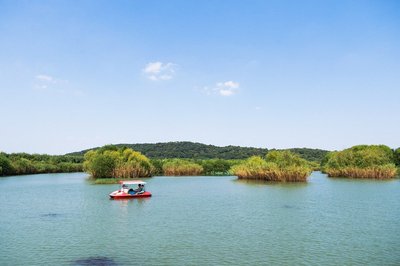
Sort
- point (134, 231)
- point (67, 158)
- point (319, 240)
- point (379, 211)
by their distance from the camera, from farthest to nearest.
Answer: point (67, 158) < point (379, 211) < point (134, 231) < point (319, 240)

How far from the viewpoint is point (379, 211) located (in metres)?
28.5

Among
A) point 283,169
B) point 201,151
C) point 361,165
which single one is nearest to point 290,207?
point 283,169

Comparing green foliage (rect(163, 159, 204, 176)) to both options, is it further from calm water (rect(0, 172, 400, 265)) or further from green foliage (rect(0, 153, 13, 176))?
calm water (rect(0, 172, 400, 265))

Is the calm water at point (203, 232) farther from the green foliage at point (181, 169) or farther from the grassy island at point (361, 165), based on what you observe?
the green foliage at point (181, 169)

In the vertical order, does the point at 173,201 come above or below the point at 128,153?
below

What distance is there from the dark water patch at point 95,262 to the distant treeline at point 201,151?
433 feet

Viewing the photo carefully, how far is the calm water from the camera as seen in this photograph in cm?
1650

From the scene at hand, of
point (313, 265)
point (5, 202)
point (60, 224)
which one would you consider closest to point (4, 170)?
point (5, 202)

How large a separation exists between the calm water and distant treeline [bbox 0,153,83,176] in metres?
54.6

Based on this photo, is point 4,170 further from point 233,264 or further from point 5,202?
point 233,264

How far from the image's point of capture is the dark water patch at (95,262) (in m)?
15.3

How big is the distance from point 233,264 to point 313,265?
2998mm

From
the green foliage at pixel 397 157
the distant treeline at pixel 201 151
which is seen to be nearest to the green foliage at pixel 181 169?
the green foliage at pixel 397 157

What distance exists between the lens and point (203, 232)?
21375 millimetres
